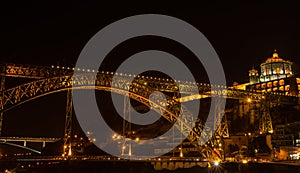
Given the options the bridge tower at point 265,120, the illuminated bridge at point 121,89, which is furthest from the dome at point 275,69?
the illuminated bridge at point 121,89

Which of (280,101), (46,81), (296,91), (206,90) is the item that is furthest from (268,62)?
(46,81)

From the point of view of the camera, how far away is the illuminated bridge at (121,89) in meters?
30.3

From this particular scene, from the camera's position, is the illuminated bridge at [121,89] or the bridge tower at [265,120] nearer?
the illuminated bridge at [121,89]

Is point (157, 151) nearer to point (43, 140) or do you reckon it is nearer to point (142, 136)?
point (142, 136)

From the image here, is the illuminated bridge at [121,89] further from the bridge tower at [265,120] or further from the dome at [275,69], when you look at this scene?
the dome at [275,69]

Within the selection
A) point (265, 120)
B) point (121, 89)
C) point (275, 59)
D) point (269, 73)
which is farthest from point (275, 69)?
point (121, 89)

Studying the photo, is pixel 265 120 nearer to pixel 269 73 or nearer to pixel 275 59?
pixel 269 73

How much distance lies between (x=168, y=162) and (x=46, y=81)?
689 inches

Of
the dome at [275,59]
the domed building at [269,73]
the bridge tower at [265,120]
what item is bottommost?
the bridge tower at [265,120]

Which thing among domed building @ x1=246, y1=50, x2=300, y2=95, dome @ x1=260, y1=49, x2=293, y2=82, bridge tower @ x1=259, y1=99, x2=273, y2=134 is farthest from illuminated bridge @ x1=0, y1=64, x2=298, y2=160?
dome @ x1=260, y1=49, x2=293, y2=82

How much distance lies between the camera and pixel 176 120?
37719mm

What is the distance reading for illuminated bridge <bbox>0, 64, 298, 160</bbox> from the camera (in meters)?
30.3

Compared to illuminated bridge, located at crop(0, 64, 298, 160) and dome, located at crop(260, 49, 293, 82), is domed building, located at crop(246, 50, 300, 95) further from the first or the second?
illuminated bridge, located at crop(0, 64, 298, 160)

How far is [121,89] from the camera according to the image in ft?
115
